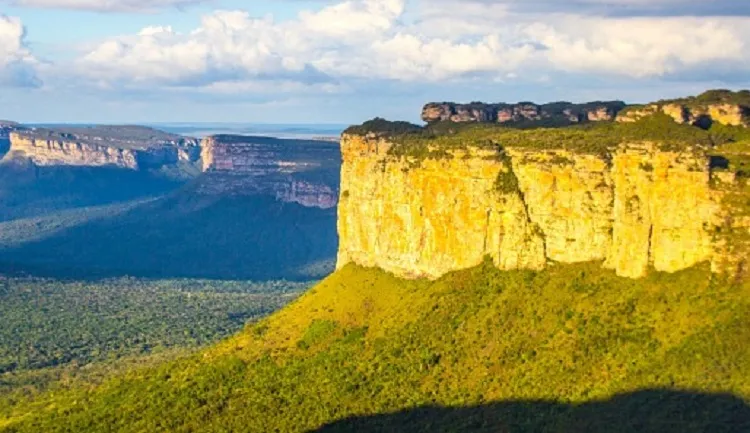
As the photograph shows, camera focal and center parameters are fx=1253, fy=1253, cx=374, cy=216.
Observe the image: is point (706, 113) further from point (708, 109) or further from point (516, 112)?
point (516, 112)

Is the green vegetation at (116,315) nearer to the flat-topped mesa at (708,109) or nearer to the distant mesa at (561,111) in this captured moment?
the distant mesa at (561,111)

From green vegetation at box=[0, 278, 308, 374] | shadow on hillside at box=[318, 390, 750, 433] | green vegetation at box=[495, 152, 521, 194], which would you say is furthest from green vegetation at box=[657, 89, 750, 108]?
green vegetation at box=[0, 278, 308, 374]

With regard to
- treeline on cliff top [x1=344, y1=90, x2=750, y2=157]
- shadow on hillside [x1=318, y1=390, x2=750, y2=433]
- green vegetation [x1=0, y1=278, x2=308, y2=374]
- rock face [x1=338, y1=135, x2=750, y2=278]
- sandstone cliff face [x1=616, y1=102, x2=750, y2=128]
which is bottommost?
green vegetation [x1=0, y1=278, x2=308, y2=374]

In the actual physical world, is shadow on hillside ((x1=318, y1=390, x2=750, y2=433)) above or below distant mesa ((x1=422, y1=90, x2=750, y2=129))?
below

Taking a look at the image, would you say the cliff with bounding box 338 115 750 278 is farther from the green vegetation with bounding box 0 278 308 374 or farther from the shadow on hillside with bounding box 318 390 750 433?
the green vegetation with bounding box 0 278 308 374

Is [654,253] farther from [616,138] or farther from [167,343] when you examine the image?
[167,343]

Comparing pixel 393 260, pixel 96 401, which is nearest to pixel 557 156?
pixel 393 260

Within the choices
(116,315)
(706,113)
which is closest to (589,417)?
(706,113)
